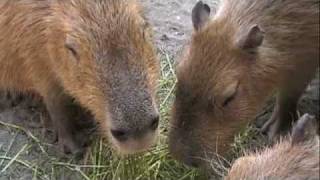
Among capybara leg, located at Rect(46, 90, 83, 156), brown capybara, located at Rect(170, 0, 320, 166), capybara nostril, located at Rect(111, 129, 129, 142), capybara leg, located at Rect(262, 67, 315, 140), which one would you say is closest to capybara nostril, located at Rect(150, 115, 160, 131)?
capybara nostril, located at Rect(111, 129, 129, 142)

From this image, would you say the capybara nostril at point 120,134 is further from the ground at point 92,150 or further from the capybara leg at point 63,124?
the capybara leg at point 63,124

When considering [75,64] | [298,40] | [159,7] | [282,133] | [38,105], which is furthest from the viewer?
[159,7]

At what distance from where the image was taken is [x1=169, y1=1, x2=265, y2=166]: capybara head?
188 inches

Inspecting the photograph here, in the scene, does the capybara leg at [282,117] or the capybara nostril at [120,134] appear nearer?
the capybara nostril at [120,134]

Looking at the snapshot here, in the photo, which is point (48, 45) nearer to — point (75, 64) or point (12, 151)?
point (75, 64)

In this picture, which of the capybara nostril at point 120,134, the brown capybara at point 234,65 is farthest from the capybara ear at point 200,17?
the capybara nostril at point 120,134

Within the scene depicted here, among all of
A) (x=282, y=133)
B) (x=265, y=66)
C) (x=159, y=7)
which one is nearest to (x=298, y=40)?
(x=265, y=66)

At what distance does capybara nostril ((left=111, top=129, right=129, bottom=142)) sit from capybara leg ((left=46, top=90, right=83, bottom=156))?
0.95m

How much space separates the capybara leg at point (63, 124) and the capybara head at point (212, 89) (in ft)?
2.81

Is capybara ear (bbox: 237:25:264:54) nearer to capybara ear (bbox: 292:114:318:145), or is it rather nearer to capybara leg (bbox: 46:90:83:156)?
capybara ear (bbox: 292:114:318:145)

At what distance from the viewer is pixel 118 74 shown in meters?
4.47

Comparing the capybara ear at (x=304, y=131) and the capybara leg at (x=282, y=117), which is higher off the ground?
the capybara ear at (x=304, y=131)

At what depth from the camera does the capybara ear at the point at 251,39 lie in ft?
15.9

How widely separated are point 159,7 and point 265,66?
1.71 metres
